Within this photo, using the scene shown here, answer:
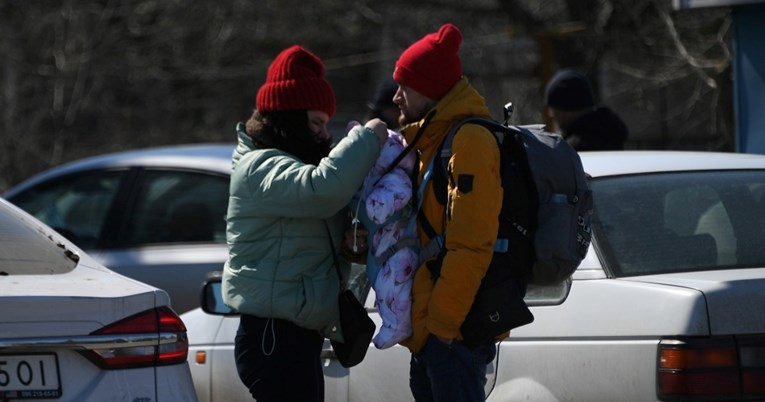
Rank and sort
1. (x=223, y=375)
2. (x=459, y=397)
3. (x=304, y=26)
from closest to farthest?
1. (x=459, y=397)
2. (x=223, y=375)
3. (x=304, y=26)

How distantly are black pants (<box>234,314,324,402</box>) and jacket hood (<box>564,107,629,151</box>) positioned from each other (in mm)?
2918

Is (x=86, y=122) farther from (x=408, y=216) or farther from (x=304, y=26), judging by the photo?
(x=408, y=216)

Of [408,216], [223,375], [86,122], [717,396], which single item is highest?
[408,216]

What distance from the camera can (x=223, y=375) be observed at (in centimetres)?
511

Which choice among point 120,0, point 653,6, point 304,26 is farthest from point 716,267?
point 120,0

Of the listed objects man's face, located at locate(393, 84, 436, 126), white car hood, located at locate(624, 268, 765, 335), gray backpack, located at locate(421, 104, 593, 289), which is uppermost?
man's face, located at locate(393, 84, 436, 126)

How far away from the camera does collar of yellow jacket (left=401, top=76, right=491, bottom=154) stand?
12.1 feet

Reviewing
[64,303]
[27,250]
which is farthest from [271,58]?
[64,303]

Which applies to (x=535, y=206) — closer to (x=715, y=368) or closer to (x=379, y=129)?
(x=379, y=129)

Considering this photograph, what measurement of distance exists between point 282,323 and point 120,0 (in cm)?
1348

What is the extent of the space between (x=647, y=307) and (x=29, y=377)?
182 cm

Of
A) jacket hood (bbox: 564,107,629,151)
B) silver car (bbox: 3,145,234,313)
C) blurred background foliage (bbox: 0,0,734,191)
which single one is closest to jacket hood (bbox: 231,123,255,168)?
jacket hood (bbox: 564,107,629,151)

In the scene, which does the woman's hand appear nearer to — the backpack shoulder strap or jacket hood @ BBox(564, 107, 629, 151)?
the backpack shoulder strap

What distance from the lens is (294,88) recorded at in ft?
12.8
